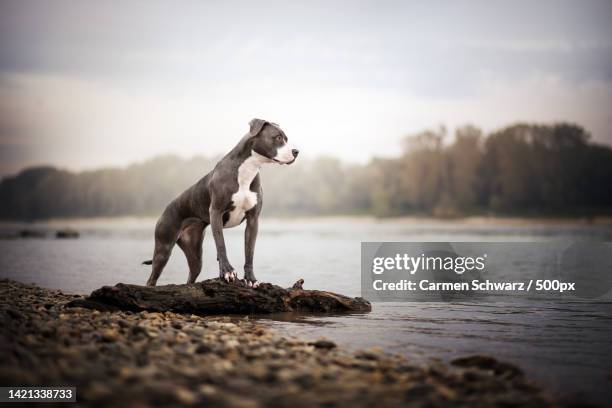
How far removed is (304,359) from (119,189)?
4625 inches

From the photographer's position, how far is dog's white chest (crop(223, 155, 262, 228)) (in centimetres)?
902

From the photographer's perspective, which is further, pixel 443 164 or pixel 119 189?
pixel 119 189

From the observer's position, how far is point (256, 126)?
8.95m

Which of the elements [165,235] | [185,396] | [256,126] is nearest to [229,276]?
[165,235]

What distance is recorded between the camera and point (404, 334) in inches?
313

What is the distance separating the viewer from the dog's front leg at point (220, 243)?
894cm

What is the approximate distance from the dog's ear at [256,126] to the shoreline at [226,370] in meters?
3.14

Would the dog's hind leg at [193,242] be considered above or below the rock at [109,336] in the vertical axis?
above

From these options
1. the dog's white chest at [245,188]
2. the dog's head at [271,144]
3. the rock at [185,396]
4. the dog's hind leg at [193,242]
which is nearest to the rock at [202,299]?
the dog's hind leg at [193,242]

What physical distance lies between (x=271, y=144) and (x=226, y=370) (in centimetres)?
431

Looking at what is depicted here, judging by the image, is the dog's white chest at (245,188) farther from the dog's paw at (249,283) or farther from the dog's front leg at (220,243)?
the dog's paw at (249,283)

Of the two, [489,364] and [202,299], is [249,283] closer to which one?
[202,299]

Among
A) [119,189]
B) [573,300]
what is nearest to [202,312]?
[573,300]

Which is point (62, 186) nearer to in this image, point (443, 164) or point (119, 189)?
point (119, 189)
